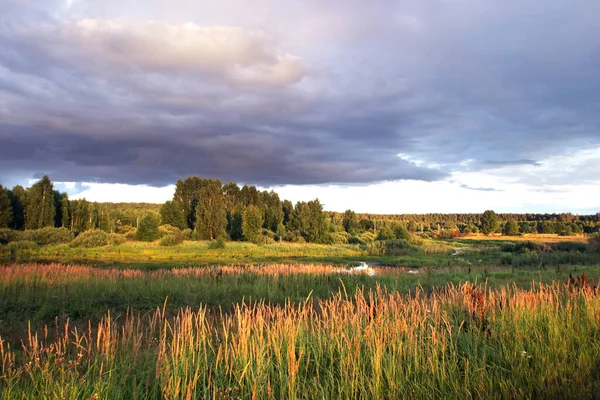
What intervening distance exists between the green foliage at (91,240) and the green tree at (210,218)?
1891 centimetres

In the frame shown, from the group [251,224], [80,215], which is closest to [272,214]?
[251,224]

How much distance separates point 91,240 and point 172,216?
29460 mm

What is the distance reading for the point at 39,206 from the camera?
66.1m

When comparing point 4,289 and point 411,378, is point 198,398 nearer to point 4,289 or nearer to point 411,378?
point 411,378

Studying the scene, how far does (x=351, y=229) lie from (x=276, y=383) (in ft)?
337

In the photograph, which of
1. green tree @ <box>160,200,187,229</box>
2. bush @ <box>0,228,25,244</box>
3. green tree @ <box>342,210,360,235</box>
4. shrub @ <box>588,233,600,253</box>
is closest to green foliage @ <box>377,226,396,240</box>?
green tree @ <box>342,210,360,235</box>

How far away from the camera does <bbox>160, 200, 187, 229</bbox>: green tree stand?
83.1m

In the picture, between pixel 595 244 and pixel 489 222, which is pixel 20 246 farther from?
pixel 489 222

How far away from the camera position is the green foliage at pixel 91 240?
53.3 metres

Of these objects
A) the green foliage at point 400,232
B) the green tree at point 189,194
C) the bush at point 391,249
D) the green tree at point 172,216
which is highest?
the green tree at point 189,194

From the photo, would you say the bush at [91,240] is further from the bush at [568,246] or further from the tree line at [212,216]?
the bush at [568,246]

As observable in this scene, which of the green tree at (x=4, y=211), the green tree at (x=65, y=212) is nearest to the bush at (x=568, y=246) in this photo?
the green tree at (x=4, y=211)

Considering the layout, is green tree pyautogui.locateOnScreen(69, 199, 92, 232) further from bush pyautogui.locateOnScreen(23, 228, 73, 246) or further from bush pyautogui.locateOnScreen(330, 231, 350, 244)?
bush pyautogui.locateOnScreen(330, 231, 350, 244)

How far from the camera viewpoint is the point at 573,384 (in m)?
4.08
